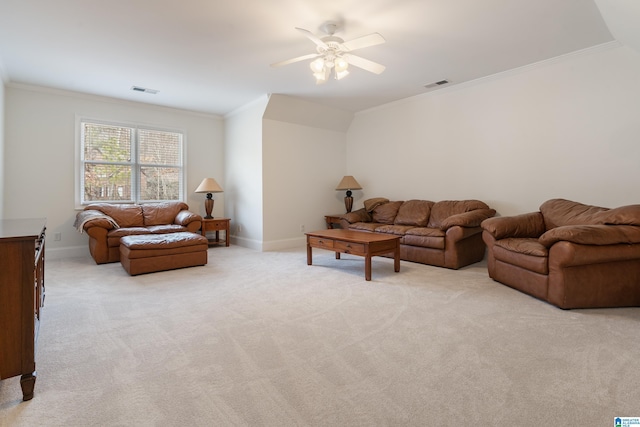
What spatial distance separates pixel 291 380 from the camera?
169 cm

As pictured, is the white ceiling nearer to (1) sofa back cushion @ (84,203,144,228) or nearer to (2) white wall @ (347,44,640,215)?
(2) white wall @ (347,44,640,215)

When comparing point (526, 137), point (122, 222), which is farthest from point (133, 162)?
point (526, 137)

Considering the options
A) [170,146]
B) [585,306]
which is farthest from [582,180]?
[170,146]

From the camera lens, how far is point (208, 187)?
19.9 feet

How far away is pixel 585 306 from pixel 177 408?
125 inches

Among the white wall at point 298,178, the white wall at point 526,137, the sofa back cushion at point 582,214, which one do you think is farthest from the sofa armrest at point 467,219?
the white wall at point 298,178

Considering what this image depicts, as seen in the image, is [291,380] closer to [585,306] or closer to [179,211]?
[585,306]

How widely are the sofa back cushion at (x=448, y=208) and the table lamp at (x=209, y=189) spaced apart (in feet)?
12.6

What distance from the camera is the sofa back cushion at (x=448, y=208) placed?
463 cm

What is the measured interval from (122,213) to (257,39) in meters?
3.59

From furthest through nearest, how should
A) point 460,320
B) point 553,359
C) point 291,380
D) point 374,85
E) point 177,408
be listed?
point 374,85 < point 460,320 < point 553,359 < point 291,380 < point 177,408

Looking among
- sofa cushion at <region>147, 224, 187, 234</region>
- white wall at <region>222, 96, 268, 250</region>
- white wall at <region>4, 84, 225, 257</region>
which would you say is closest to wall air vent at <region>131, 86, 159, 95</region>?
white wall at <region>4, 84, 225, 257</region>

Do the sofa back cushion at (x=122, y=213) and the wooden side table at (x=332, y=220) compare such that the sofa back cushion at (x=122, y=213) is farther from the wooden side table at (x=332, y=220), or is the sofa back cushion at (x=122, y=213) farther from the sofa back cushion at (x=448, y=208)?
the sofa back cushion at (x=448, y=208)

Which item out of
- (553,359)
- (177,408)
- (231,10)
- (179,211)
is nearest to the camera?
(177,408)
